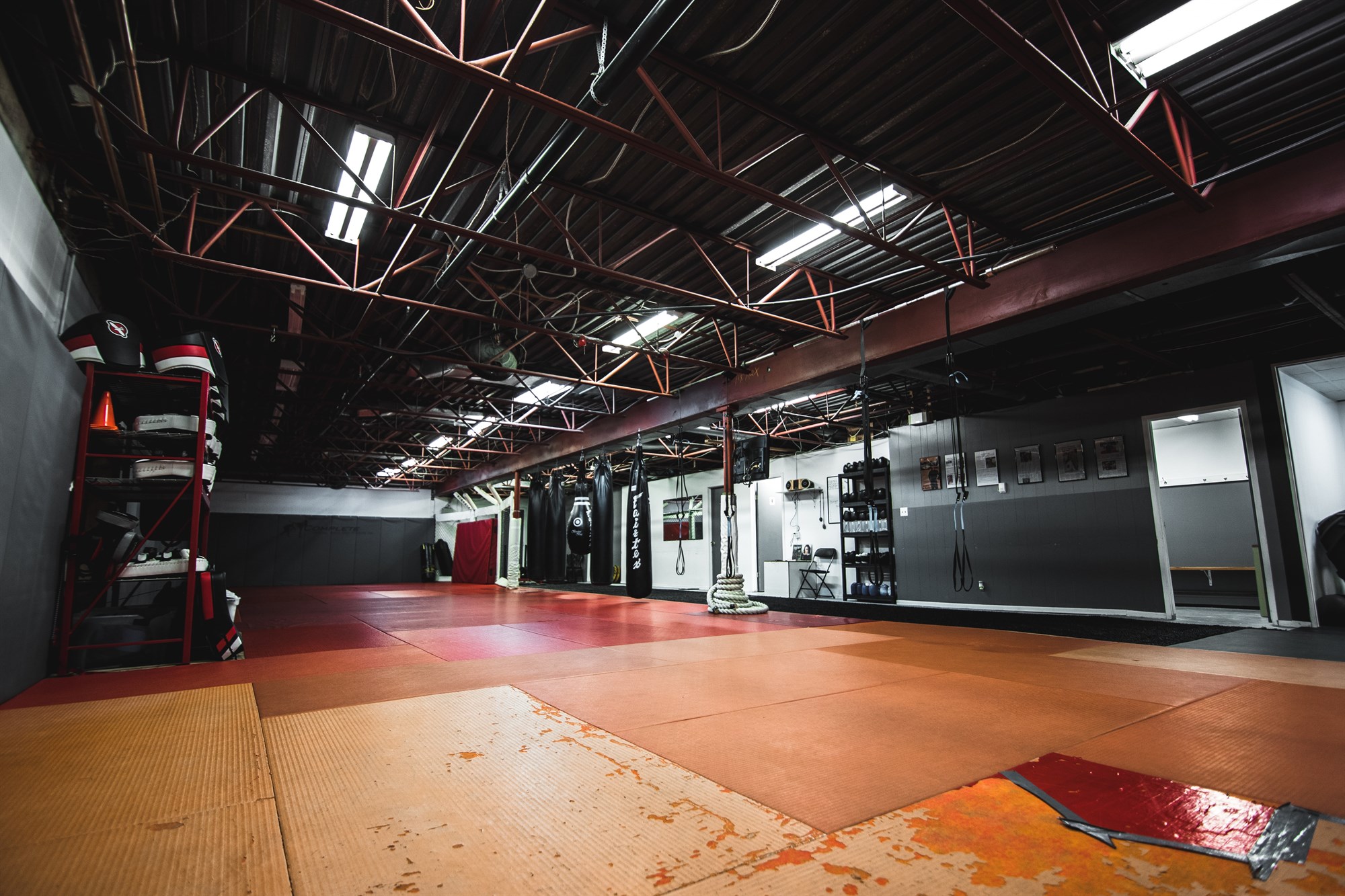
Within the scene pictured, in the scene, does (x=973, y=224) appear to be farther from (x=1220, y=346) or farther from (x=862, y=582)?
(x=862, y=582)

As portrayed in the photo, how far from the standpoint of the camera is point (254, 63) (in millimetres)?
3943

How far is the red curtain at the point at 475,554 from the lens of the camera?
63.2 feet

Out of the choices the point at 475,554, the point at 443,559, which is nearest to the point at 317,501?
the point at 443,559

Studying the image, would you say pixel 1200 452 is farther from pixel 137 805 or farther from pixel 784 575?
pixel 137 805

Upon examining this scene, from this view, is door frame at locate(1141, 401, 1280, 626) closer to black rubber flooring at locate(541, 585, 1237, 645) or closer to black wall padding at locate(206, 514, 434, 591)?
black rubber flooring at locate(541, 585, 1237, 645)

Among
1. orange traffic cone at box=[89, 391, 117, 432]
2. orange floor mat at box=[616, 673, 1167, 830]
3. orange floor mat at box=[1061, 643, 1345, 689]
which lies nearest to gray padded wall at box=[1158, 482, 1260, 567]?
orange floor mat at box=[1061, 643, 1345, 689]

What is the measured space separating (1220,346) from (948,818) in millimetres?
9126

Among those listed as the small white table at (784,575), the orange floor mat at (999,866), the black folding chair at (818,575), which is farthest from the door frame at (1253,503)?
the orange floor mat at (999,866)

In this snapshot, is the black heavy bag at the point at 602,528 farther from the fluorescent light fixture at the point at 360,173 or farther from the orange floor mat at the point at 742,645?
the fluorescent light fixture at the point at 360,173

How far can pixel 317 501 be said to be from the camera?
21000 millimetres

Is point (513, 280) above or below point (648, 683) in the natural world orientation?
above

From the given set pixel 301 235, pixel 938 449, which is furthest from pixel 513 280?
pixel 938 449

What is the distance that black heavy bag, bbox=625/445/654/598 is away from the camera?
9047 mm

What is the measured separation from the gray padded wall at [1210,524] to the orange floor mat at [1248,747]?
859 cm
